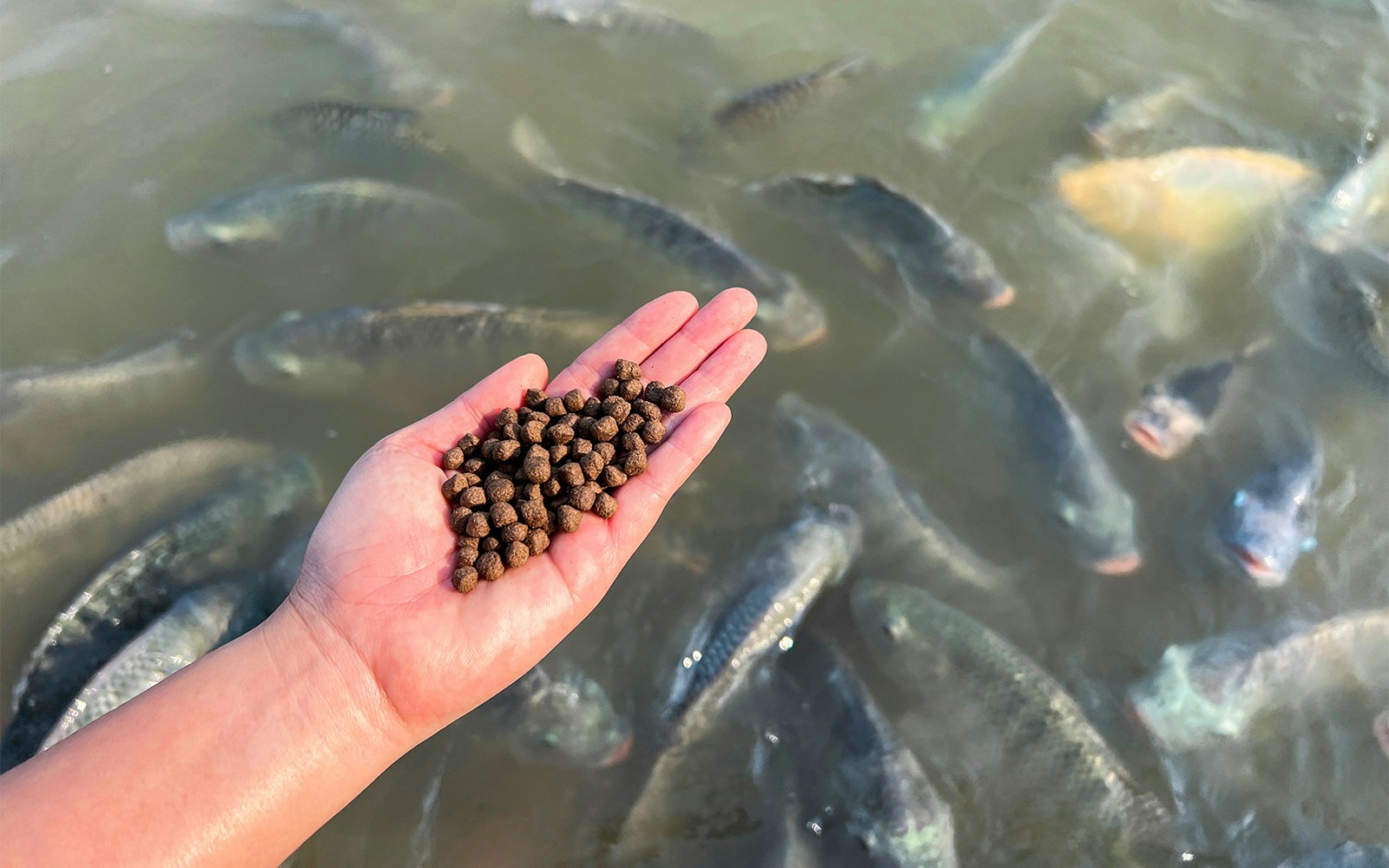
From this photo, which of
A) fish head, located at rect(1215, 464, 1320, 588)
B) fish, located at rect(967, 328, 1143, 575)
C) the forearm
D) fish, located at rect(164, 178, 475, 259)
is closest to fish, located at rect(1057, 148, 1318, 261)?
fish, located at rect(967, 328, 1143, 575)

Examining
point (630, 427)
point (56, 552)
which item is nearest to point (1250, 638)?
point (630, 427)

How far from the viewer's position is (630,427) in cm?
287

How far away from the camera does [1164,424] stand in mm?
3785

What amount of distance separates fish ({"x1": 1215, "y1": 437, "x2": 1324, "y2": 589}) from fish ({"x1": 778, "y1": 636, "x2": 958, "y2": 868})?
179cm

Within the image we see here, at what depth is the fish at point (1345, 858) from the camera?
276 centimetres

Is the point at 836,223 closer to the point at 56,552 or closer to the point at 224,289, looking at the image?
the point at 224,289

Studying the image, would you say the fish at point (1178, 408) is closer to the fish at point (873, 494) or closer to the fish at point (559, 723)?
the fish at point (873, 494)

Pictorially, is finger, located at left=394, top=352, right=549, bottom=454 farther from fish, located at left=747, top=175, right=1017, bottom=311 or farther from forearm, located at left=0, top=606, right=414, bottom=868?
fish, located at left=747, top=175, right=1017, bottom=311

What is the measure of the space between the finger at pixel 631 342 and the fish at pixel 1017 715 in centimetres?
138

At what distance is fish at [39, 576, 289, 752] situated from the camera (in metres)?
2.92

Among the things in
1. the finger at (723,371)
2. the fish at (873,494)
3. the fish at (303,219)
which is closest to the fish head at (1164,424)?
the fish at (873,494)

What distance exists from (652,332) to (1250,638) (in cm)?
275

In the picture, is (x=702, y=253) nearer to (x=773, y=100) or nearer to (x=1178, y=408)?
(x=773, y=100)

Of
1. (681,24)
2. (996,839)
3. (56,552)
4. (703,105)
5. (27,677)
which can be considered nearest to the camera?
(996,839)
